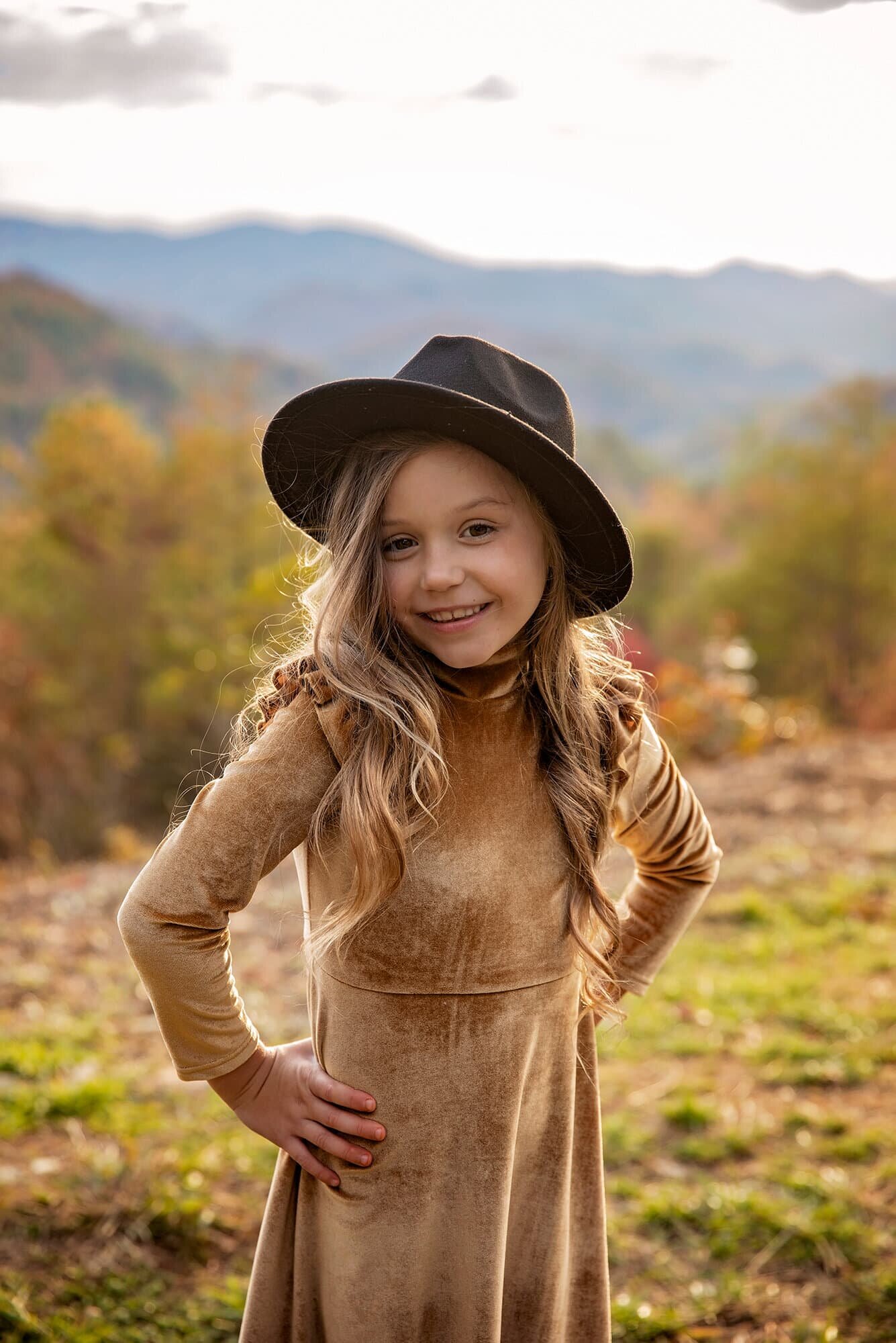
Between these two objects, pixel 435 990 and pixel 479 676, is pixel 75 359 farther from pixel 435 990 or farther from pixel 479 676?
pixel 435 990

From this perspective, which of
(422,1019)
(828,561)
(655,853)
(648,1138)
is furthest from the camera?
(828,561)

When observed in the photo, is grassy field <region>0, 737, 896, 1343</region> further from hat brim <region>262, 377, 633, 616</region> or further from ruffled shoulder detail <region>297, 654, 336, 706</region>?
hat brim <region>262, 377, 633, 616</region>

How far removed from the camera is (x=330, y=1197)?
1.70 m

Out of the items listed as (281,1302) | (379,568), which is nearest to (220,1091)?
(281,1302)

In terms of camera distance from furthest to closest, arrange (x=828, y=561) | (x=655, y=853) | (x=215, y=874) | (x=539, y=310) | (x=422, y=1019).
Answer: (x=539, y=310) < (x=828, y=561) < (x=655, y=853) < (x=422, y=1019) < (x=215, y=874)

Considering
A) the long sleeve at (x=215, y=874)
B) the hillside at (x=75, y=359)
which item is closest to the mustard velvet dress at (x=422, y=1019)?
the long sleeve at (x=215, y=874)

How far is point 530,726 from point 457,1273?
887 millimetres

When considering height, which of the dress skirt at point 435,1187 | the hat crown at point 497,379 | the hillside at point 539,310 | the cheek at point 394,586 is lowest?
the dress skirt at point 435,1187

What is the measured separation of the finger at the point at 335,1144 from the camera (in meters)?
1.63

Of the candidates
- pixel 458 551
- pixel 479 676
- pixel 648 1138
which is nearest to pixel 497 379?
pixel 458 551

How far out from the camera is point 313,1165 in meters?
1.66

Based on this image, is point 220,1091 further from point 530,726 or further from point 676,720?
point 676,720

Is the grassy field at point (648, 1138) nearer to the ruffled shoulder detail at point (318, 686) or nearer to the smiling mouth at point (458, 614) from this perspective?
the ruffled shoulder detail at point (318, 686)

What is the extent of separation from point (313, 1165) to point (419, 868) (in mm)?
513
